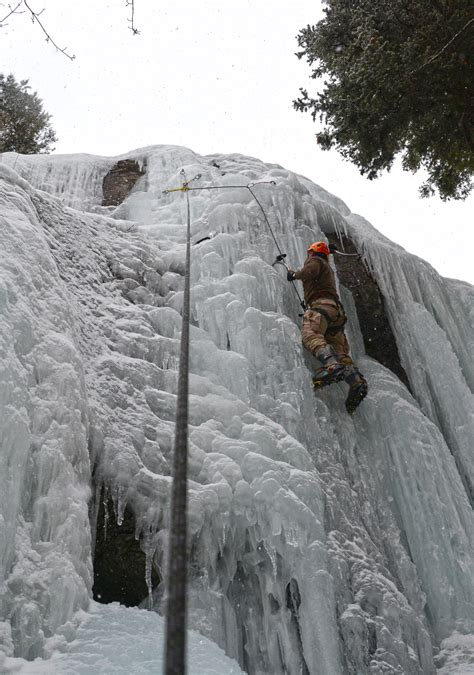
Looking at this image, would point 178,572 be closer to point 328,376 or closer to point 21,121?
point 328,376

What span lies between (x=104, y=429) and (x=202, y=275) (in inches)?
97.6

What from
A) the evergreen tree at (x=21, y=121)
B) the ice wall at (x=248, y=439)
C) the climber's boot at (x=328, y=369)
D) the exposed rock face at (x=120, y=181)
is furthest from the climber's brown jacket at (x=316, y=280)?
the evergreen tree at (x=21, y=121)

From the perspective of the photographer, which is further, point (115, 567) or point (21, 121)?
point (21, 121)

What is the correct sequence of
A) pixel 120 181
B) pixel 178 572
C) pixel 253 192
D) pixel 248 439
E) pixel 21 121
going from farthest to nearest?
1. pixel 21 121
2. pixel 120 181
3. pixel 253 192
4. pixel 248 439
5. pixel 178 572

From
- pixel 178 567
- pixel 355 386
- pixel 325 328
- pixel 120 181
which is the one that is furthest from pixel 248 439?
pixel 120 181

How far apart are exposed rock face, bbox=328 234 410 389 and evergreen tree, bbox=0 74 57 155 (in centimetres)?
803

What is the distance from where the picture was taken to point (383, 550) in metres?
4.98

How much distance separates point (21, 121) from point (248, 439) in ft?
37.9

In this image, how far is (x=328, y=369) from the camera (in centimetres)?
539

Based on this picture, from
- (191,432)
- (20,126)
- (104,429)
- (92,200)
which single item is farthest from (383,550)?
(20,126)

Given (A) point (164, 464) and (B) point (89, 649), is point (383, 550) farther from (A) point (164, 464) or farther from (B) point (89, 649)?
(B) point (89, 649)

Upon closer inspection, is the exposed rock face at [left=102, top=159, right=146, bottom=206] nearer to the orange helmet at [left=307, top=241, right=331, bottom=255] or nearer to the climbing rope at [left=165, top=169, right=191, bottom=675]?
the orange helmet at [left=307, top=241, right=331, bottom=255]

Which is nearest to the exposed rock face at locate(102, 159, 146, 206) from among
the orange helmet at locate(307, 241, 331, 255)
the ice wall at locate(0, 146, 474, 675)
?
the ice wall at locate(0, 146, 474, 675)

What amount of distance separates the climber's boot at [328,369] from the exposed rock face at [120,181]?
4.51 m
